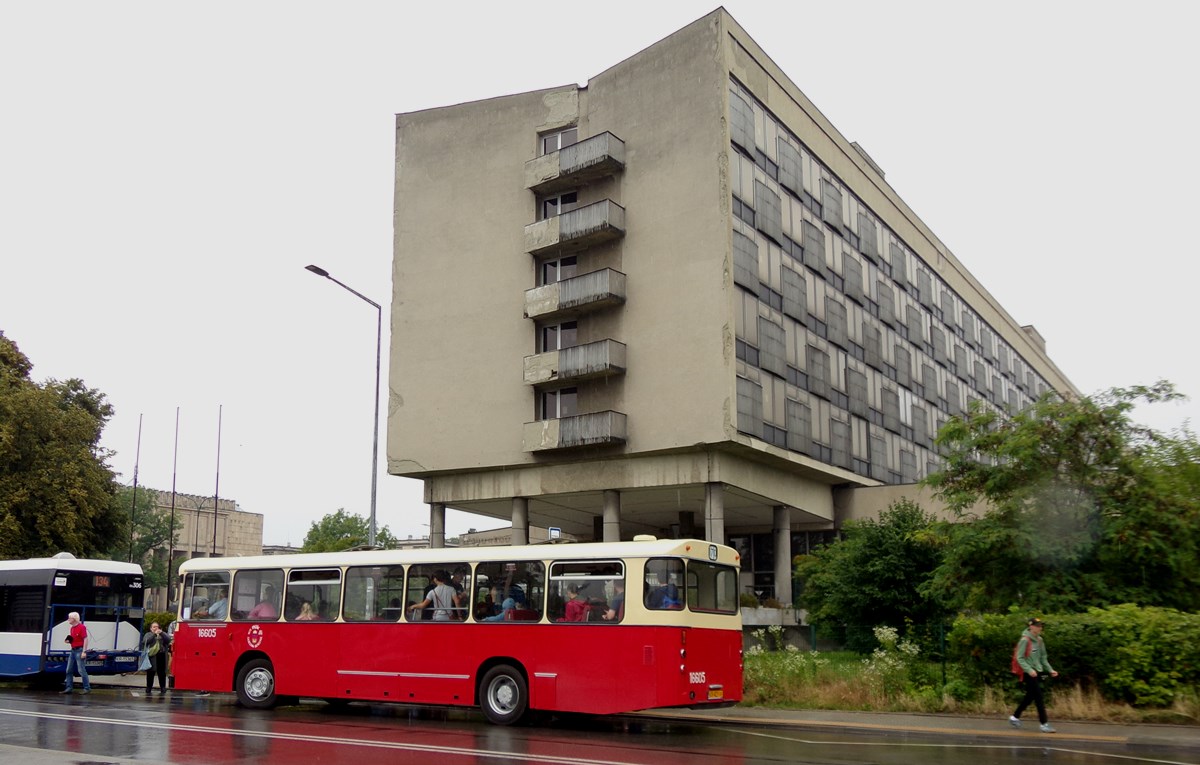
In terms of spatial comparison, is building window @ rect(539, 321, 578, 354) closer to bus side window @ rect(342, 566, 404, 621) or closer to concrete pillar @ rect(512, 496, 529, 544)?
concrete pillar @ rect(512, 496, 529, 544)

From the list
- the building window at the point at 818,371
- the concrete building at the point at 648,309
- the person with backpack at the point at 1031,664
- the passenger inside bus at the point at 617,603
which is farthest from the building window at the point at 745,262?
the passenger inside bus at the point at 617,603

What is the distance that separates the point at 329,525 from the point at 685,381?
75378 mm

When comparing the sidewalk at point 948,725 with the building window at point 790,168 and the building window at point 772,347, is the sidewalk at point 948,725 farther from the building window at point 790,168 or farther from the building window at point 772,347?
the building window at point 790,168

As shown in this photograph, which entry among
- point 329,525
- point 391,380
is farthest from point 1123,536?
point 329,525

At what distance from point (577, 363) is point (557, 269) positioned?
4.98 metres

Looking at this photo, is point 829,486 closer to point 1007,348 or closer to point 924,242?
point 924,242

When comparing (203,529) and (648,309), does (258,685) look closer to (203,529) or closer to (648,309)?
(648,309)

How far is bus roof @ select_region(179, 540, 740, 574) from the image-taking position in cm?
A: 1669

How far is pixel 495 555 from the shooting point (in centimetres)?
1805

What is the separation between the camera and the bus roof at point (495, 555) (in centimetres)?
1669

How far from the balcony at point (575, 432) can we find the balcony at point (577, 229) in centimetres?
724

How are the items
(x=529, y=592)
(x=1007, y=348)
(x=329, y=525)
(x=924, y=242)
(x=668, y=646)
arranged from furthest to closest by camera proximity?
(x=329, y=525) → (x=1007, y=348) → (x=924, y=242) → (x=529, y=592) → (x=668, y=646)

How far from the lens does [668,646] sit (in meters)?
16.1

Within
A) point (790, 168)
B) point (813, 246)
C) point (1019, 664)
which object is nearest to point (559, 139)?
point (790, 168)
